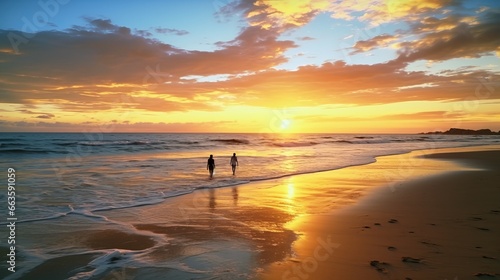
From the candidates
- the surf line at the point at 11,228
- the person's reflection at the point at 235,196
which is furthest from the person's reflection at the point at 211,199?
the surf line at the point at 11,228

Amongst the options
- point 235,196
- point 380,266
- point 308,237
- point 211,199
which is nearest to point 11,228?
point 211,199

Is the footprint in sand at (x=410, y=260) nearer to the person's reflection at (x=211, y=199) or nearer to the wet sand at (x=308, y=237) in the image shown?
the wet sand at (x=308, y=237)

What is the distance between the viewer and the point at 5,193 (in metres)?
14.4

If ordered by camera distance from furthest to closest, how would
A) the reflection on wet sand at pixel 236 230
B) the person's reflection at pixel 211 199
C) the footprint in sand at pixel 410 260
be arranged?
the person's reflection at pixel 211 199
the reflection on wet sand at pixel 236 230
the footprint in sand at pixel 410 260

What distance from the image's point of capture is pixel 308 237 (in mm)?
8141

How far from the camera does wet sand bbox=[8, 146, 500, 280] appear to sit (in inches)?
237

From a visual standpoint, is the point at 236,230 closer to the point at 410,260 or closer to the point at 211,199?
the point at 410,260

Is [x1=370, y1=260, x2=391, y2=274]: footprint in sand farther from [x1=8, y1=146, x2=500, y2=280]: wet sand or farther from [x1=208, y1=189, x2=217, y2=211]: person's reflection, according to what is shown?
[x1=208, y1=189, x2=217, y2=211]: person's reflection

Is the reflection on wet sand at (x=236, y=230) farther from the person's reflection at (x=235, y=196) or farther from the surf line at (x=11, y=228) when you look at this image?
the surf line at (x=11, y=228)

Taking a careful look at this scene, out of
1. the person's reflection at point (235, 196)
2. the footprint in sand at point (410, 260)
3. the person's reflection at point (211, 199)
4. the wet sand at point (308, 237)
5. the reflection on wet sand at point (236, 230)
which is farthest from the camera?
the person's reflection at point (235, 196)

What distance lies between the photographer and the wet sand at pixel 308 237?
601cm

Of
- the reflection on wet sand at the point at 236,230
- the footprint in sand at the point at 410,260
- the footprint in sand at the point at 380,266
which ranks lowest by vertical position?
the reflection on wet sand at the point at 236,230

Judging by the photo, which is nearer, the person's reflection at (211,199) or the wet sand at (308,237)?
the wet sand at (308,237)

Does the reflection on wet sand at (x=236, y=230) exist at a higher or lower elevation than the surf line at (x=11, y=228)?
lower
